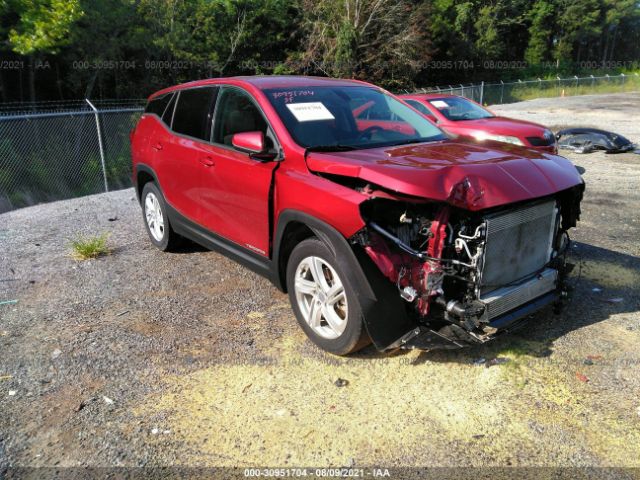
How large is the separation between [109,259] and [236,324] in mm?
2426

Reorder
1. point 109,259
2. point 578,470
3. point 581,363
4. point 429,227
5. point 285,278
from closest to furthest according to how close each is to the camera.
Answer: point 578,470 < point 429,227 < point 581,363 < point 285,278 < point 109,259

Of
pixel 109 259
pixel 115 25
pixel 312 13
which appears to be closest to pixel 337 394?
pixel 109 259

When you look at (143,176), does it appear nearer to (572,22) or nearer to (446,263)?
(446,263)

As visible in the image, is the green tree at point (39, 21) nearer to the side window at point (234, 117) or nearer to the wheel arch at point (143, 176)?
the wheel arch at point (143, 176)

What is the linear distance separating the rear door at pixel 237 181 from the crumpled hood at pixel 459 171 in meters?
0.60

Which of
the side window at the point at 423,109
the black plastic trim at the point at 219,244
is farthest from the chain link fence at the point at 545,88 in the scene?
the black plastic trim at the point at 219,244

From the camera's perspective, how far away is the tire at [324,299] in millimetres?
3383

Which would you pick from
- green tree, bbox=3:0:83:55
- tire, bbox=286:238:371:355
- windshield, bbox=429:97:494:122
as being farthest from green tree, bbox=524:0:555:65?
tire, bbox=286:238:371:355

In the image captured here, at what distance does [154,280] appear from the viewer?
5.32m

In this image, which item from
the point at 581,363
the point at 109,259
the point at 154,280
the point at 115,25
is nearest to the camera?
the point at 581,363

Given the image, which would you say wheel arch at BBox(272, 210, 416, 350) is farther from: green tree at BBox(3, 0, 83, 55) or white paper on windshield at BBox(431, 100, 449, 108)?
green tree at BBox(3, 0, 83, 55)

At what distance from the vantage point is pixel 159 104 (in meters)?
6.01

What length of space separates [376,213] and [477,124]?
24.3 feet

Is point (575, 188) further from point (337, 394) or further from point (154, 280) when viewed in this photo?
point (154, 280)
